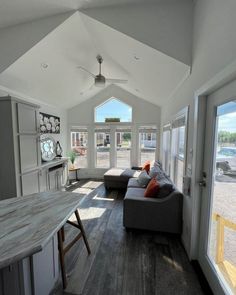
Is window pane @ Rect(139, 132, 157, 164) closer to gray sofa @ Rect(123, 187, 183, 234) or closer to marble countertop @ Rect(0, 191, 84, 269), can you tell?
gray sofa @ Rect(123, 187, 183, 234)

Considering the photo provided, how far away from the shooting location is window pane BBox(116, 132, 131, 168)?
5.91 meters

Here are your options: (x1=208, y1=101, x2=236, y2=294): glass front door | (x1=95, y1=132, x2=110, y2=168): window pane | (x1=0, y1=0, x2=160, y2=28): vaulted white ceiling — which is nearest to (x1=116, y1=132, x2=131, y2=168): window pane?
(x1=95, y1=132, x2=110, y2=168): window pane

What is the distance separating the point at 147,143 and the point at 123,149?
0.90m

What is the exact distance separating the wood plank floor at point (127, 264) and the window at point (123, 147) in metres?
3.19

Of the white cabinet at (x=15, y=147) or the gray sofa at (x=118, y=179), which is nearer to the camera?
the white cabinet at (x=15, y=147)

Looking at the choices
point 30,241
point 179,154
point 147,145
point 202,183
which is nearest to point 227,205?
point 202,183

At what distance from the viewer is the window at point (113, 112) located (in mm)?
5836

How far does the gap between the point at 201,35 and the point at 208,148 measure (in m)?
1.24

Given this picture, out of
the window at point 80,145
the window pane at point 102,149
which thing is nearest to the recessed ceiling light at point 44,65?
the window at point 80,145

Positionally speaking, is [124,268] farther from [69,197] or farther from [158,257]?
[69,197]

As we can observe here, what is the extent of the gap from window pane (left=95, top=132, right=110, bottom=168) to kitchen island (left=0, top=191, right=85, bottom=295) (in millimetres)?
4392

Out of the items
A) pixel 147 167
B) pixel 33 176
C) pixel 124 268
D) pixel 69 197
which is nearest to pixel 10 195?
pixel 33 176

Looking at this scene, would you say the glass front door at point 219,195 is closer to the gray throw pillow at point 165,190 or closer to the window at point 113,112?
the gray throw pillow at point 165,190

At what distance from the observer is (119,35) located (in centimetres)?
231
